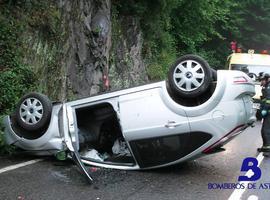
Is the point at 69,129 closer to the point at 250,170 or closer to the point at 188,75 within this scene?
the point at 188,75

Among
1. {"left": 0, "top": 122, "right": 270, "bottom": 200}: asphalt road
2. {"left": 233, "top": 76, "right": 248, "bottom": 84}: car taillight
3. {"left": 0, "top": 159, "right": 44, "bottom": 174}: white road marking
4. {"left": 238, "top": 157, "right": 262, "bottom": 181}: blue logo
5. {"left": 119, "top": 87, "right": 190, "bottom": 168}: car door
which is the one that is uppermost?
{"left": 233, "top": 76, "right": 248, "bottom": 84}: car taillight

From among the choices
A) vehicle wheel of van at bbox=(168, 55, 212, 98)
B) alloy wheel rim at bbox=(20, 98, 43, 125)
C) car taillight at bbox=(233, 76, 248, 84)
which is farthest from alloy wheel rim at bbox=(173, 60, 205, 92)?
alloy wheel rim at bbox=(20, 98, 43, 125)

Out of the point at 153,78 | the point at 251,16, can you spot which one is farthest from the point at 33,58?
the point at 251,16

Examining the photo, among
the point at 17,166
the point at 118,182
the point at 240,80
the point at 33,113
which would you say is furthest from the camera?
the point at 33,113

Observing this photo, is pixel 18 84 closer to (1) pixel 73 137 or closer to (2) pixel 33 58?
(2) pixel 33 58

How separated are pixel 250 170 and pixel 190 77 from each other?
2.15m

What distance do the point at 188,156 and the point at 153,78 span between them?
46.0 feet

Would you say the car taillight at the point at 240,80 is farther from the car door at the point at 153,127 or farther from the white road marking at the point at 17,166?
the white road marking at the point at 17,166

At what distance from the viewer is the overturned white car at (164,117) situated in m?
6.68

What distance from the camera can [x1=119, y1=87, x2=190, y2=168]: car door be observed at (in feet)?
22.1

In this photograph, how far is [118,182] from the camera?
655 cm

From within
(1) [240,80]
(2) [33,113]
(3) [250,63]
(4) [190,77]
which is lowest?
(3) [250,63]

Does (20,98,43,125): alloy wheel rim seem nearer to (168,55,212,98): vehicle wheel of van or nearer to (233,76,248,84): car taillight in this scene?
(168,55,212,98): vehicle wheel of van

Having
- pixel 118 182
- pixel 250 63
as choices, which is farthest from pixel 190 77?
pixel 250 63
